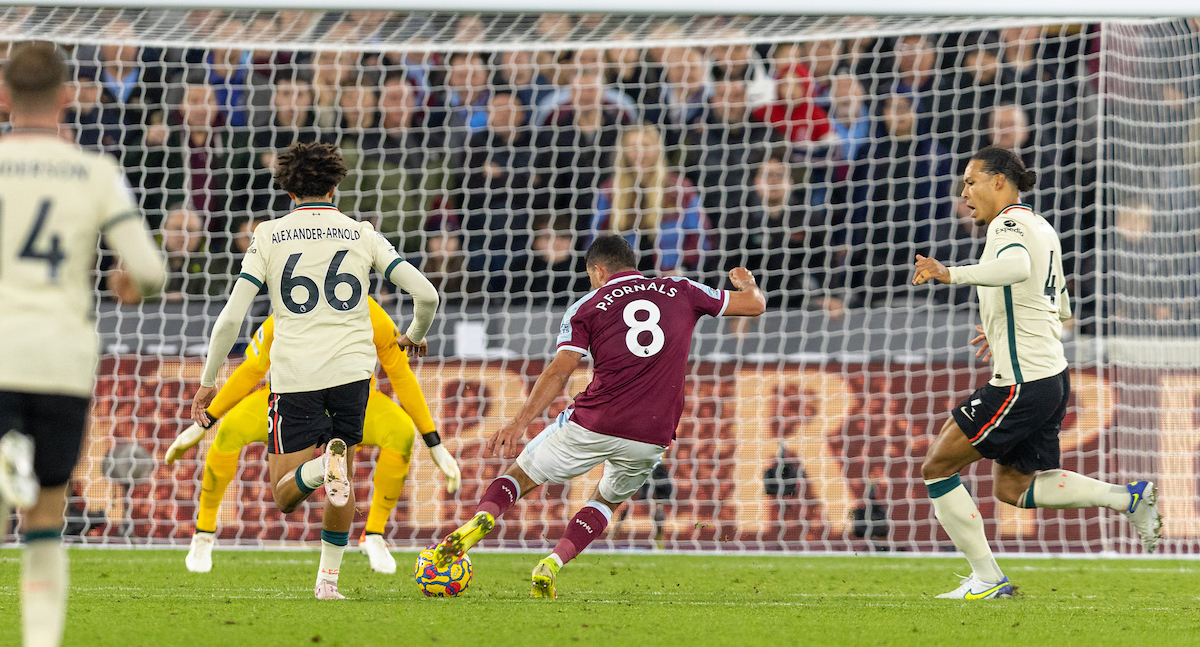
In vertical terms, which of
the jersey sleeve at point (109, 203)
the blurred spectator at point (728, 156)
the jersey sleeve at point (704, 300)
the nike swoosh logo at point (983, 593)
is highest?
the blurred spectator at point (728, 156)

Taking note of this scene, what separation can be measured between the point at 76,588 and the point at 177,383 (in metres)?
3.20

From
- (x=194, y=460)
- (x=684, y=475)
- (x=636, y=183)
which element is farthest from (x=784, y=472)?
(x=194, y=460)

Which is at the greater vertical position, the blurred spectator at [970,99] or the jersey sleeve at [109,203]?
the blurred spectator at [970,99]

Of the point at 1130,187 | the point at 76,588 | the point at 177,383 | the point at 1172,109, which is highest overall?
the point at 1172,109

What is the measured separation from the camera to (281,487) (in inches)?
198

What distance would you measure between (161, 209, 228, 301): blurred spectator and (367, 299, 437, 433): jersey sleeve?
137 inches

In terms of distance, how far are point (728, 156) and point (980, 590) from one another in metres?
5.12

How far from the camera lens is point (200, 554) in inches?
254

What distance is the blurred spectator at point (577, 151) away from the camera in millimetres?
9820

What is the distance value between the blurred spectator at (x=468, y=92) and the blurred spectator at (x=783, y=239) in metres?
2.27

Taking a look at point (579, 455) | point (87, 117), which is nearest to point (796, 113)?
point (579, 455)

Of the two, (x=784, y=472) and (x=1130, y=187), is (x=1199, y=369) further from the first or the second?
(x=784, y=472)

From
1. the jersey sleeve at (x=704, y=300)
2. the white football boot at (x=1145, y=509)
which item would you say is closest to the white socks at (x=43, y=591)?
the jersey sleeve at (x=704, y=300)

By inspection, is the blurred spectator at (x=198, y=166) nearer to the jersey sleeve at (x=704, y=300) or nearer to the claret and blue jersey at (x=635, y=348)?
the claret and blue jersey at (x=635, y=348)
